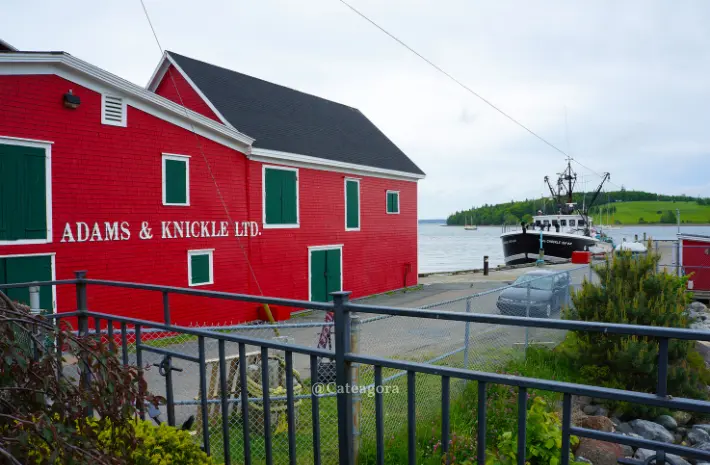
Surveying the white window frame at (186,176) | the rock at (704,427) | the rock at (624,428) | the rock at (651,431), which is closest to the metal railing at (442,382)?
the rock at (651,431)

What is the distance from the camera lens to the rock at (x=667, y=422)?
26.4 feet

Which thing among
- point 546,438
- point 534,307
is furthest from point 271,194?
point 546,438

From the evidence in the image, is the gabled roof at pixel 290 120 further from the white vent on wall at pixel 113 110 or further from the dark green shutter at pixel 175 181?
the white vent on wall at pixel 113 110

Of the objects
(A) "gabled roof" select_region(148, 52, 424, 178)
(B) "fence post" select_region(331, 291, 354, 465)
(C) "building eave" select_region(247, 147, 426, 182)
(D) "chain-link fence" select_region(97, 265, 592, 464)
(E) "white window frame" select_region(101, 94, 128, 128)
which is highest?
(A) "gabled roof" select_region(148, 52, 424, 178)

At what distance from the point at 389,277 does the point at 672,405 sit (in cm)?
2149

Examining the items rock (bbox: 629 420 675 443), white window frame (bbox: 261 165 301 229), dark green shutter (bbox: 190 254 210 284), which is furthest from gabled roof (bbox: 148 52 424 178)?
rock (bbox: 629 420 675 443)

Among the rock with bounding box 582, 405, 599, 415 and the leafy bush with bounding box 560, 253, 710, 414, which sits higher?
the leafy bush with bounding box 560, 253, 710, 414

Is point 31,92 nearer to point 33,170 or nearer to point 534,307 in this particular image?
point 33,170

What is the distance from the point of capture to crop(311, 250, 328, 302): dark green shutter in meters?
19.1

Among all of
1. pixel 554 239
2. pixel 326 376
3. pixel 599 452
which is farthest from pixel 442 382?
pixel 554 239

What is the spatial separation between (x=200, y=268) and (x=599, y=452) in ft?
37.2

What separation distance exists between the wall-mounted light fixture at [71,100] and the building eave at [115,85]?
380 mm

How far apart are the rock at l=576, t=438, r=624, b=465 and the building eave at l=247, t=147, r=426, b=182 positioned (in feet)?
41.1

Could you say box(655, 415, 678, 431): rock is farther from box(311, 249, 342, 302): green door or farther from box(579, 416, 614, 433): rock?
box(311, 249, 342, 302): green door
